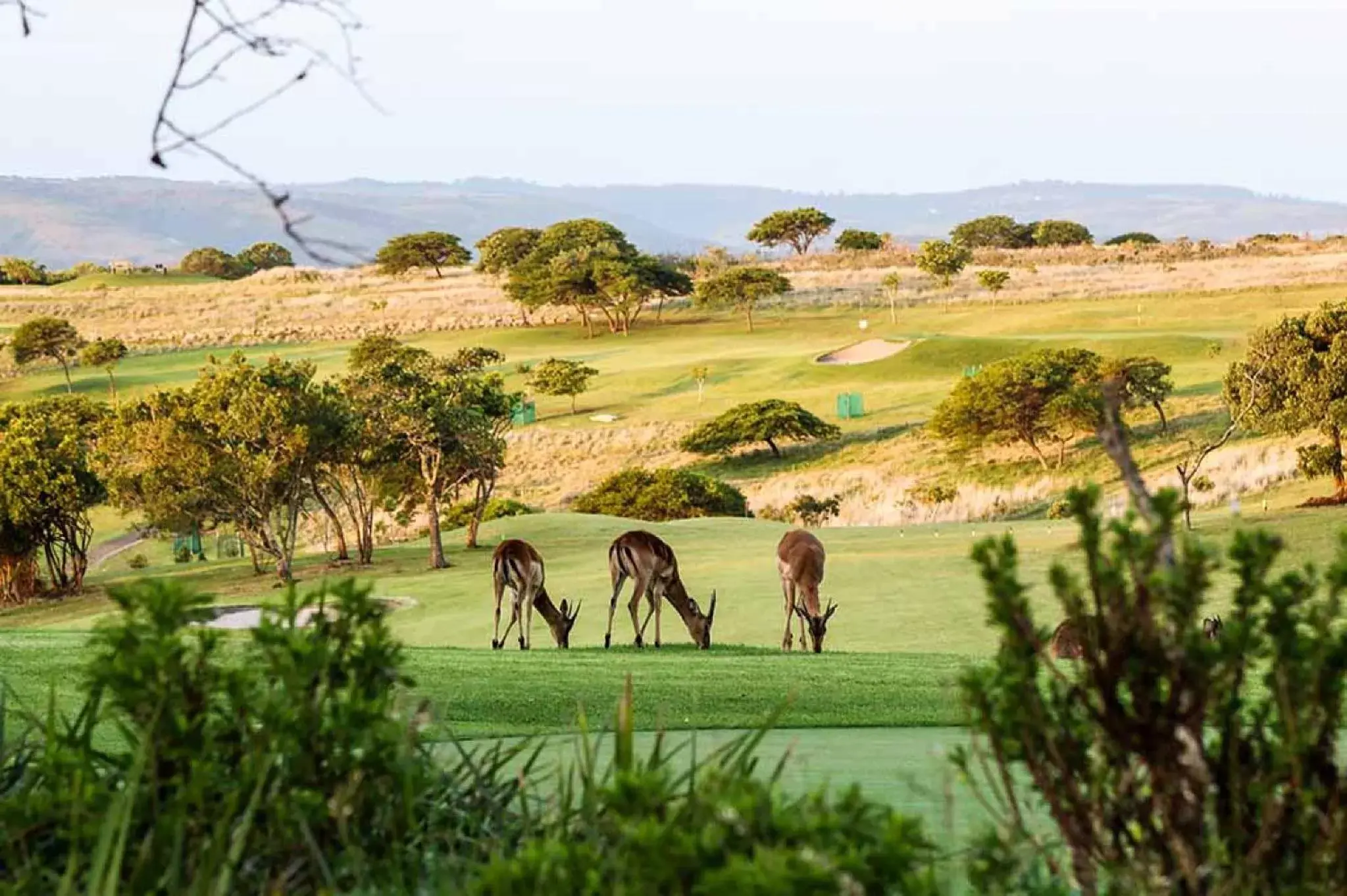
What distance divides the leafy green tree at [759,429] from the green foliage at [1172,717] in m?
48.5

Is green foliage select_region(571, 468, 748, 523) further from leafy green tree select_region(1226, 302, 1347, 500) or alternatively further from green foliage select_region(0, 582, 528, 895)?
green foliage select_region(0, 582, 528, 895)

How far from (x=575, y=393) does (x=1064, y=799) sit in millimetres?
58181

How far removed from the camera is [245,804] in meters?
3.23

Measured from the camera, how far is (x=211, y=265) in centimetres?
12031

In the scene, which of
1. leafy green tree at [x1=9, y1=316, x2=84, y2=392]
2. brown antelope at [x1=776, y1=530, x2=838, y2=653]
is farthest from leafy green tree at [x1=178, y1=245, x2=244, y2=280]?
brown antelope at [x1=776, y1=530, x2=838, y2=653]

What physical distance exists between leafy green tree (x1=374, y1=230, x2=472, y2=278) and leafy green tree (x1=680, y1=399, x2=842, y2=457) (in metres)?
46.0

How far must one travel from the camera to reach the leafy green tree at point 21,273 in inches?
4227

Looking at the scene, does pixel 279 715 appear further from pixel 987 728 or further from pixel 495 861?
pixel 987 728

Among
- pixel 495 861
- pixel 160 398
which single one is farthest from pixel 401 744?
pixel 160 398

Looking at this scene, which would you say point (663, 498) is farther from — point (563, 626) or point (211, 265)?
point (211, 265)

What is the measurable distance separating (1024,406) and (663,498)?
9.94 metres

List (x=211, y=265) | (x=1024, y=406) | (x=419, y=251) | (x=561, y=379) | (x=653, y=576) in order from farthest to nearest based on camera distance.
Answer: (x=211, y=265) → (x=419, y=251) → (x=561, y=379) → (x=1024, y=406) → (x=653, y=576)

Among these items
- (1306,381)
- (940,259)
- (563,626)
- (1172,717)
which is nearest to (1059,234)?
(940,259)

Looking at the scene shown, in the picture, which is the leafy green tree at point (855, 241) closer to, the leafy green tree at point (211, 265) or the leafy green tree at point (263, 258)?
the leafy green tree at point (211, 265)
